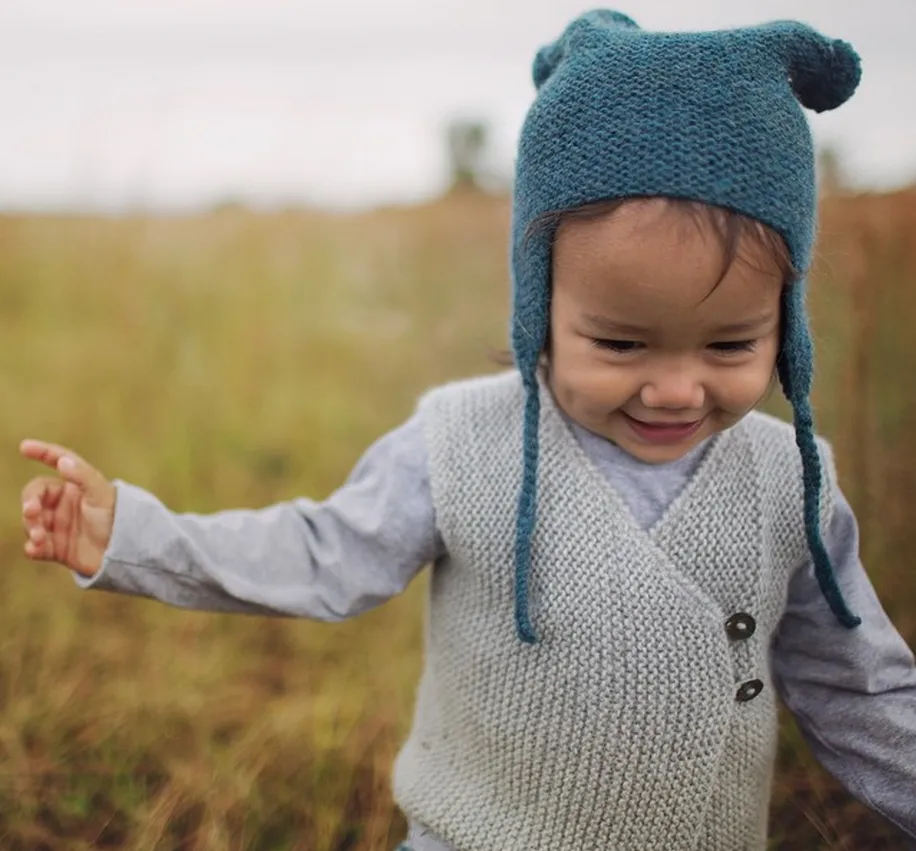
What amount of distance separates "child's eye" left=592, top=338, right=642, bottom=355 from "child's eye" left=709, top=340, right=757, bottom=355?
92mm

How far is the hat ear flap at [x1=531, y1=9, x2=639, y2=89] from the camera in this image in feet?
4.04

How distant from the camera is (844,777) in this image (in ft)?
4.73

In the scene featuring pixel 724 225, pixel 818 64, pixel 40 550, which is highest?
pixel 818 64

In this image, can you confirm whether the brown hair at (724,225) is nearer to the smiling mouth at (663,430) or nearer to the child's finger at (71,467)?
the smiling mouth at (663,430)

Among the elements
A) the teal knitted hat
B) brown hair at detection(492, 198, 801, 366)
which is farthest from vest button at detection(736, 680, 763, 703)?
brown hair at detection(492, 198, 801, 366)

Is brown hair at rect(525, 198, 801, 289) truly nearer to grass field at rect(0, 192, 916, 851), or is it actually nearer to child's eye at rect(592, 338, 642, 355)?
child's eye at rect(592, 338, 642, 355)

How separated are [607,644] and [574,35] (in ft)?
2.53

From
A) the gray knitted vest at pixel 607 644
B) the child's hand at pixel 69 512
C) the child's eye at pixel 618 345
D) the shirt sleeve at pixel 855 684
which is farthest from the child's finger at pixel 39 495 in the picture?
the shirt sleeve at pixel 855 684

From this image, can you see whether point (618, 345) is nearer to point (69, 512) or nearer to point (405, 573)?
point (405, 573)

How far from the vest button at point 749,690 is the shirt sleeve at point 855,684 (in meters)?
0.15

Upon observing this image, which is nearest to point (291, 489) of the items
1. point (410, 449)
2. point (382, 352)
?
point (382, 352)

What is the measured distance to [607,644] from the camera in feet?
4.26

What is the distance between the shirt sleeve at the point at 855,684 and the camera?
138 cm

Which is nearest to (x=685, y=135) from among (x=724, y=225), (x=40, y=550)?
(x=724, y=225)
